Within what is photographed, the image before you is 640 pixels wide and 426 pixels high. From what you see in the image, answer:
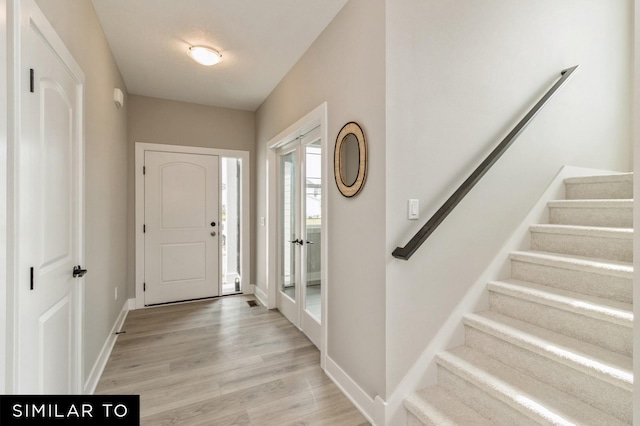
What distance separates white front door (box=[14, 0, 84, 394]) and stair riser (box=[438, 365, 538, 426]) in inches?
80.1

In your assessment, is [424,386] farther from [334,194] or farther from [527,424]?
[334,194]

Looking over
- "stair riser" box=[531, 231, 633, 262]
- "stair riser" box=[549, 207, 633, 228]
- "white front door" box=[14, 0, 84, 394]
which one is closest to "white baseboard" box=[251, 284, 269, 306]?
"white front door" box=[14, 0, 84, 394]

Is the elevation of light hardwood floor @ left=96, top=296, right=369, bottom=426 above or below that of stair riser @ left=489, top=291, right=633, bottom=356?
below

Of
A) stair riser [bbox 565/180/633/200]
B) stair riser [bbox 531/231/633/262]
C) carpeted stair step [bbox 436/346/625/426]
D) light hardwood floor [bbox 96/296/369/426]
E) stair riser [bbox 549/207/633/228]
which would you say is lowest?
light hardwood floor [bbox 96/296/369/426]

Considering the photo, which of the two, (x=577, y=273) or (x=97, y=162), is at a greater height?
(x=97, y=162)

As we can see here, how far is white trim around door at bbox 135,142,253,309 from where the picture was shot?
3680 millimetres

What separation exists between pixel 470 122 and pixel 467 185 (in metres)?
0.48

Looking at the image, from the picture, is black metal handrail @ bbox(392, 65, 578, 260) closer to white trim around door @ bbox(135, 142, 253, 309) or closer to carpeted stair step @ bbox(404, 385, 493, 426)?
carpeted stair step @ bbox(404, 385, 493, 426)

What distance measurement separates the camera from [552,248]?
203 cm

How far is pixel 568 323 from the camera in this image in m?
1.55

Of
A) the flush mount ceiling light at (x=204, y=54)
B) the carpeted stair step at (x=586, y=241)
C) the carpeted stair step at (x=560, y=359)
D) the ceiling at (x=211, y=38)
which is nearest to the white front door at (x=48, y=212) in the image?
the ceiling at (x=211, y=38)

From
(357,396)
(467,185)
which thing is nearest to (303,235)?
(357,396)

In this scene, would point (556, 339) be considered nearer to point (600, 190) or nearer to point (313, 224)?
point (600, 190)

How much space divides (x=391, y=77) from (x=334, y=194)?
2.94 feet
